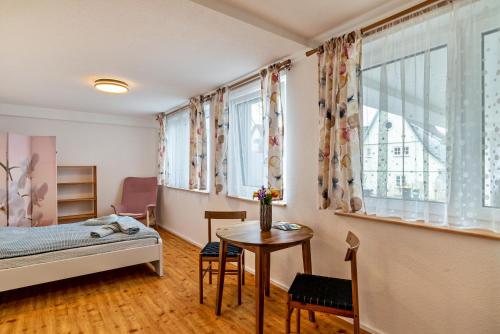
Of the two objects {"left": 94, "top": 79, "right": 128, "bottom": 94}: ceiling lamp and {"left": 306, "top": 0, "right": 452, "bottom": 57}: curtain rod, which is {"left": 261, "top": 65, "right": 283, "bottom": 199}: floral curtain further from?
{"left": 94, "top": 79, "right": 128, "bottom": 94}: ceiling lamp

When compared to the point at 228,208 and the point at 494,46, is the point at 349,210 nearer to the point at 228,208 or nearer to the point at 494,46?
the point at 494,46

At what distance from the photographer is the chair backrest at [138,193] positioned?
16.6 ft

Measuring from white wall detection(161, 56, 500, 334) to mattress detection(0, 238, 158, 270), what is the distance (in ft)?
4.58

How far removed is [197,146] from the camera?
3.84 m

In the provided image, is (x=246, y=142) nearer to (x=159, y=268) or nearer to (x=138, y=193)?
(x=159, y=268)

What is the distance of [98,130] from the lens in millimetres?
5145

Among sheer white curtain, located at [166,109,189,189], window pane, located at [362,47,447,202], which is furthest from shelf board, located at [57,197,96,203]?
window pane, located at [362,47,447,202]

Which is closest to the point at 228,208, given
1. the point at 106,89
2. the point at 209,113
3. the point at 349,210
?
the point at 209,113

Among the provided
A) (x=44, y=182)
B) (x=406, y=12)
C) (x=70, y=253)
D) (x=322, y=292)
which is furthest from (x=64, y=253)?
(x=406, y=12)

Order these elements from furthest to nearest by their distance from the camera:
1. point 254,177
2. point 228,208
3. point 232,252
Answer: point 228,208 < point 254,177 < point 232,252

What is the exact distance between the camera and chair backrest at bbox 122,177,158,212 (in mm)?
5062

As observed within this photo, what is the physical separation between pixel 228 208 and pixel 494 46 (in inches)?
112

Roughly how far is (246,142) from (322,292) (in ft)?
6.29

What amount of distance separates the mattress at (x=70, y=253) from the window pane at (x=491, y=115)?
303cm
